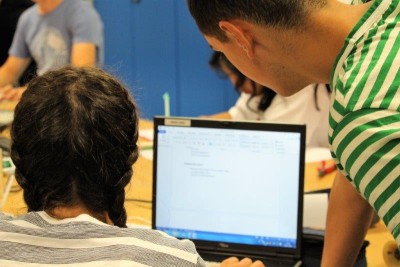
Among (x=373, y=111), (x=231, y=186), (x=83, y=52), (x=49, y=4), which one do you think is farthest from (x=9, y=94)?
(x=373, y=111)

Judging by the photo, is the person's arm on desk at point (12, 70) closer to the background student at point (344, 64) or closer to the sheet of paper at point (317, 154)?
the sheet of paper at point (317, 154)

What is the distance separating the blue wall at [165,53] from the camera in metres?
4.12

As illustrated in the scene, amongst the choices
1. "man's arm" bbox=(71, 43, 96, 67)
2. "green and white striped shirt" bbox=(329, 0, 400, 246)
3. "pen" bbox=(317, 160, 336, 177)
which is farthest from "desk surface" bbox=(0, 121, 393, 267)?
"man's arm" bbox=(71, 43, 96, 67)

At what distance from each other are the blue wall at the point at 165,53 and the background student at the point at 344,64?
9.57 feet

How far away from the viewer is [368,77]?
87 centimetres

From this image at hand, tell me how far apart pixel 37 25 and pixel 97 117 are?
7.14ft

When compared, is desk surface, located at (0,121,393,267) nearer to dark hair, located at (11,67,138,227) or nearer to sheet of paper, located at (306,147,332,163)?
sheet of paper, located at (306,147,332,163)

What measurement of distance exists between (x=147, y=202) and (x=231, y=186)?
1.52ft

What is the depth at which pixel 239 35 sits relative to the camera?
1.05 metres

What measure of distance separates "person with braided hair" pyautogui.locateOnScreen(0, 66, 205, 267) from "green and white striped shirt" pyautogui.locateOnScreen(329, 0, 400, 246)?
271mm

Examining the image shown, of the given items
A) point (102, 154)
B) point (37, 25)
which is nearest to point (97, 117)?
point (102, 154)

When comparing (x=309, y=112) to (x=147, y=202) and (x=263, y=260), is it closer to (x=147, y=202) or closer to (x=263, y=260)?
(x=147, y=202)

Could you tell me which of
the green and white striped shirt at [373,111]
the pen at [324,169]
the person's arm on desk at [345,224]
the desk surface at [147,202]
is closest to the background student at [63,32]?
the desk surface at [147,202]

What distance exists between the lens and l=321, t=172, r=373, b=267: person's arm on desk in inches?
50.1
